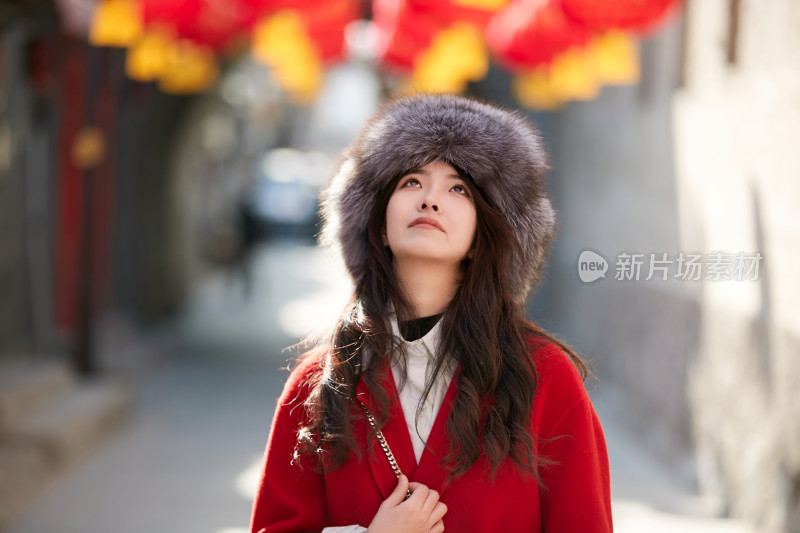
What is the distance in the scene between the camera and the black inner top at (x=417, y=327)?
1837mm

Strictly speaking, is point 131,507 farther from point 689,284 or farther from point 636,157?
point 636,157

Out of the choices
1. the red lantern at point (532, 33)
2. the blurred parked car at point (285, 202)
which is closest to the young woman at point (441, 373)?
the red lantern at point (532, 33)

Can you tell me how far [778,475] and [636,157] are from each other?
328 cm

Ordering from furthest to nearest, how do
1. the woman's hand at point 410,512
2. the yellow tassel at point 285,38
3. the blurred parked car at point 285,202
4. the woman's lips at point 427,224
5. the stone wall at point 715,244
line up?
the blurred parked car at point 285,202 → the yellow tassel at point 285,38 → the stone wall at point 715,244 → the woman's lips at point 427,224 → the woman's hand at point 410,512

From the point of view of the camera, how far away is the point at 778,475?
391 cm

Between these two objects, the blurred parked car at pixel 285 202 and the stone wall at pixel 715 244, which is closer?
the stone wall at pixel 715 244

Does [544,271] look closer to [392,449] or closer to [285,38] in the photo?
[392,449]

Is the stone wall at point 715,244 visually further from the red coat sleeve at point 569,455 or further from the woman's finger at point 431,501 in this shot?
the woman's finger at point 431,501

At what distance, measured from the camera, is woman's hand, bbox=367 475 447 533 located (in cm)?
165

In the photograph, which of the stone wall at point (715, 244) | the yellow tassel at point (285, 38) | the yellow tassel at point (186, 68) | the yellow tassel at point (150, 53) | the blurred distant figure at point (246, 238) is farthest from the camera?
the blurred distant figure at point (246, 238)

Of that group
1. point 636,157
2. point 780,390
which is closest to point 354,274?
point 780,390

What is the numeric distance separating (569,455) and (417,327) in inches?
15.5

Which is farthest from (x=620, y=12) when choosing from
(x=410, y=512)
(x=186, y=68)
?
(x=186, y=68)

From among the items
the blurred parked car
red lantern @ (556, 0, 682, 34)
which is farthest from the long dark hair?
the blurred parked car
